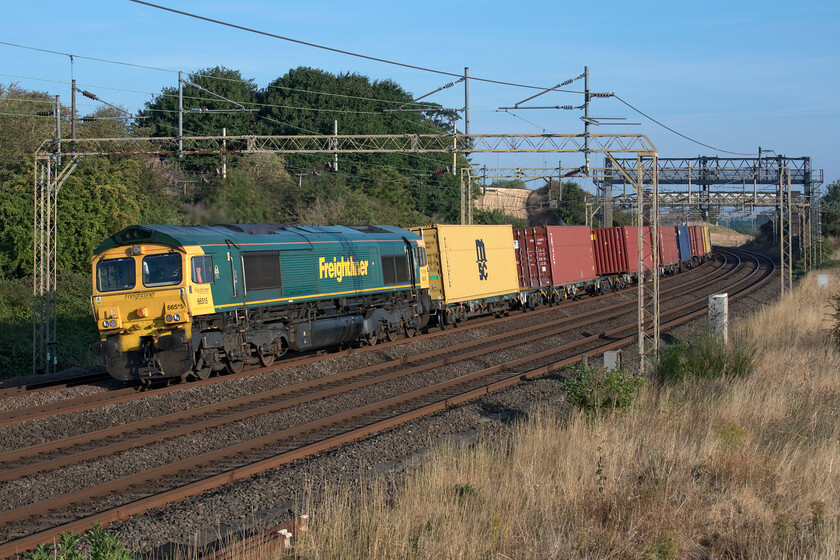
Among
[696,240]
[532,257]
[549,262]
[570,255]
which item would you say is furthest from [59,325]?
[696,240]

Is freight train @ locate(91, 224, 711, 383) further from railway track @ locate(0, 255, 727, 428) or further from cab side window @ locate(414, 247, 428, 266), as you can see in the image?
railway track @ locate(0, 255, 727, 428)

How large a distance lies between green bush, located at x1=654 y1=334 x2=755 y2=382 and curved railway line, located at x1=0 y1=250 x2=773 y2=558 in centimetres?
308

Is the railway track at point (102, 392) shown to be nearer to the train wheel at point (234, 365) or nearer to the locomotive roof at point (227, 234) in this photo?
the train wheel at point (234, 365)

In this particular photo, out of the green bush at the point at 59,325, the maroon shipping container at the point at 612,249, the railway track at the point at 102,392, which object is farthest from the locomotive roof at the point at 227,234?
the maroon shipping container at the point at 612,249

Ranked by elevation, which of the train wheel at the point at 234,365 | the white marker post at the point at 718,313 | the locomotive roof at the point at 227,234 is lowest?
the train wheel at the point at 234,365

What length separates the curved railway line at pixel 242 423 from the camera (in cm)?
860

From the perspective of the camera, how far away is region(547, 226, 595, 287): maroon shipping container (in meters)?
32.4

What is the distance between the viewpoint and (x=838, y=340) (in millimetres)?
19672

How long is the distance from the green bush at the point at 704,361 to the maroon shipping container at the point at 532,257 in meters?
15.2

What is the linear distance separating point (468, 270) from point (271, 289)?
1002 cm

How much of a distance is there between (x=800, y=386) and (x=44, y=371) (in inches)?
694

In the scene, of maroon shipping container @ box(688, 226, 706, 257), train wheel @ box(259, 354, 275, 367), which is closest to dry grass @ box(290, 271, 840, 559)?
train wheel @ box(259, 354, 275, 367)

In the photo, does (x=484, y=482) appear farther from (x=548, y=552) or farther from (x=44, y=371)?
(x=44, y=371)

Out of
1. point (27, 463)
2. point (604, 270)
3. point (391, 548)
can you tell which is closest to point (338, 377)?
point (27, 463)
